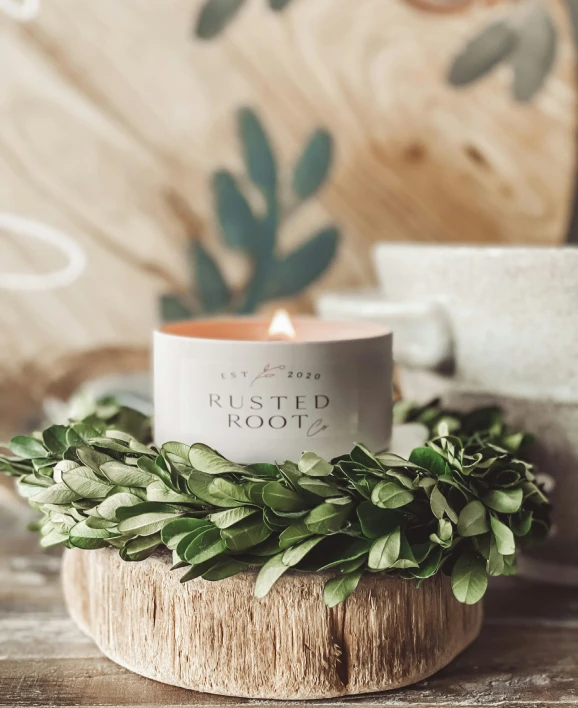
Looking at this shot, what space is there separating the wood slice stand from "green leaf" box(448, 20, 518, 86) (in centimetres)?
50

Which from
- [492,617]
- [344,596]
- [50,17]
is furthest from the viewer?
[50,17]

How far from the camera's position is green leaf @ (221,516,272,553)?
336 millimetres

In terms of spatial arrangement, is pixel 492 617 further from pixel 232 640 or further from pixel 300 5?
pixel 300 5

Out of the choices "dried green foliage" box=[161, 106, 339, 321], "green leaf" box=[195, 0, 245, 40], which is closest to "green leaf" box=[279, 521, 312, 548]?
"dried green foliage" box=[161, 106, 339, 321]

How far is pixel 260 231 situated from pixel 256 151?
7 cm

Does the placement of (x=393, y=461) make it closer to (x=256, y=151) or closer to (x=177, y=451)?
(x=177, y=451)

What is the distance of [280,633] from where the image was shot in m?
0.35

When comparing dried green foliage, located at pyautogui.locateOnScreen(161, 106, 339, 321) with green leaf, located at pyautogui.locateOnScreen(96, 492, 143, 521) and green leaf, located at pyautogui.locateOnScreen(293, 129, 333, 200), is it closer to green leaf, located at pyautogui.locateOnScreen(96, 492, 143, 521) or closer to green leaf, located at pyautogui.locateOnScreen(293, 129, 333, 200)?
green leaf, located at pyautogui.locateOnScreen(293, 129, 333, 200)

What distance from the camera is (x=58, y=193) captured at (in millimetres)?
694

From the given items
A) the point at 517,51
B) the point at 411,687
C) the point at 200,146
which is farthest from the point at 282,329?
the point at 517,51

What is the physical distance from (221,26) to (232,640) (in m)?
0.55

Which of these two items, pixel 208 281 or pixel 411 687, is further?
pixel 208 281

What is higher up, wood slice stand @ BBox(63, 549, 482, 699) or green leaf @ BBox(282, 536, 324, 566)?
green leaf @ BBox(282, 536, 324, 566)

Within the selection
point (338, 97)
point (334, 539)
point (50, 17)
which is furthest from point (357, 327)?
point (50, 17)
